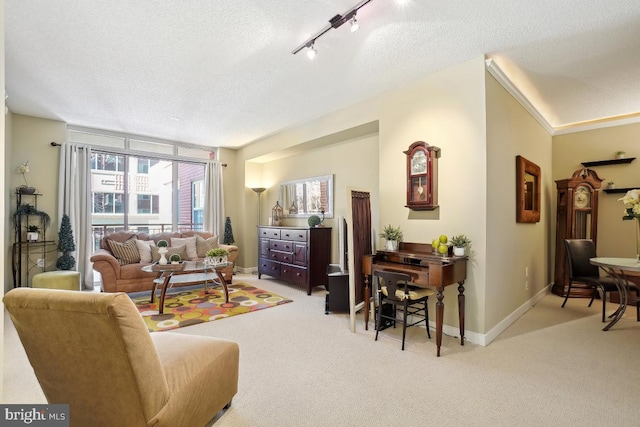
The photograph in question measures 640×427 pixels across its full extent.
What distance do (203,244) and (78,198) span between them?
217 cm

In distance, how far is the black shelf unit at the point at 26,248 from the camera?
466 centimetres

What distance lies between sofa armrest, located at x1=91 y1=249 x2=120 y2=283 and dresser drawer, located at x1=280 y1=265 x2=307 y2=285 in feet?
8.25

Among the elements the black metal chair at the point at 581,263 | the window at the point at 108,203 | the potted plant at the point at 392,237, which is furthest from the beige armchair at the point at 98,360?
the window at the point at 108,203

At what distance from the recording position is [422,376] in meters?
2.39

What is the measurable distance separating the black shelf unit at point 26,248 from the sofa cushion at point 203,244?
7.17 feet

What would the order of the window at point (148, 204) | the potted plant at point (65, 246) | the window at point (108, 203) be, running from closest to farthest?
the potted plant at point (65, 246) → the window at point (108, 203) → the window at point (148, 204)

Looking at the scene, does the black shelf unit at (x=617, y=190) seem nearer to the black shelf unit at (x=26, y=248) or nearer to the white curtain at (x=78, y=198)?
the white curtain at (x=78, y=198)

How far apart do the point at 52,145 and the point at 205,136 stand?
2381 millimetres

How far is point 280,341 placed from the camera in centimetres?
307

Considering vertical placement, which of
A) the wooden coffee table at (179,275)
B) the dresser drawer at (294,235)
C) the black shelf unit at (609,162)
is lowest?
the wooden coffee table at (179,275)

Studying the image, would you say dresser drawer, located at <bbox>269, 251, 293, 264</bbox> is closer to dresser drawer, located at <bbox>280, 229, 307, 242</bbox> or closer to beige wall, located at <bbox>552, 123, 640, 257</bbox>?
dresser drawer, located at <bbox>280, 229, 307, 242</bbox>

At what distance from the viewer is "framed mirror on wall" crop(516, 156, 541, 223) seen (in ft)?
11.7

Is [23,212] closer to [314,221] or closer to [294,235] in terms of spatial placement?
[294,235]

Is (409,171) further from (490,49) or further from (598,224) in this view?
(598,224)
